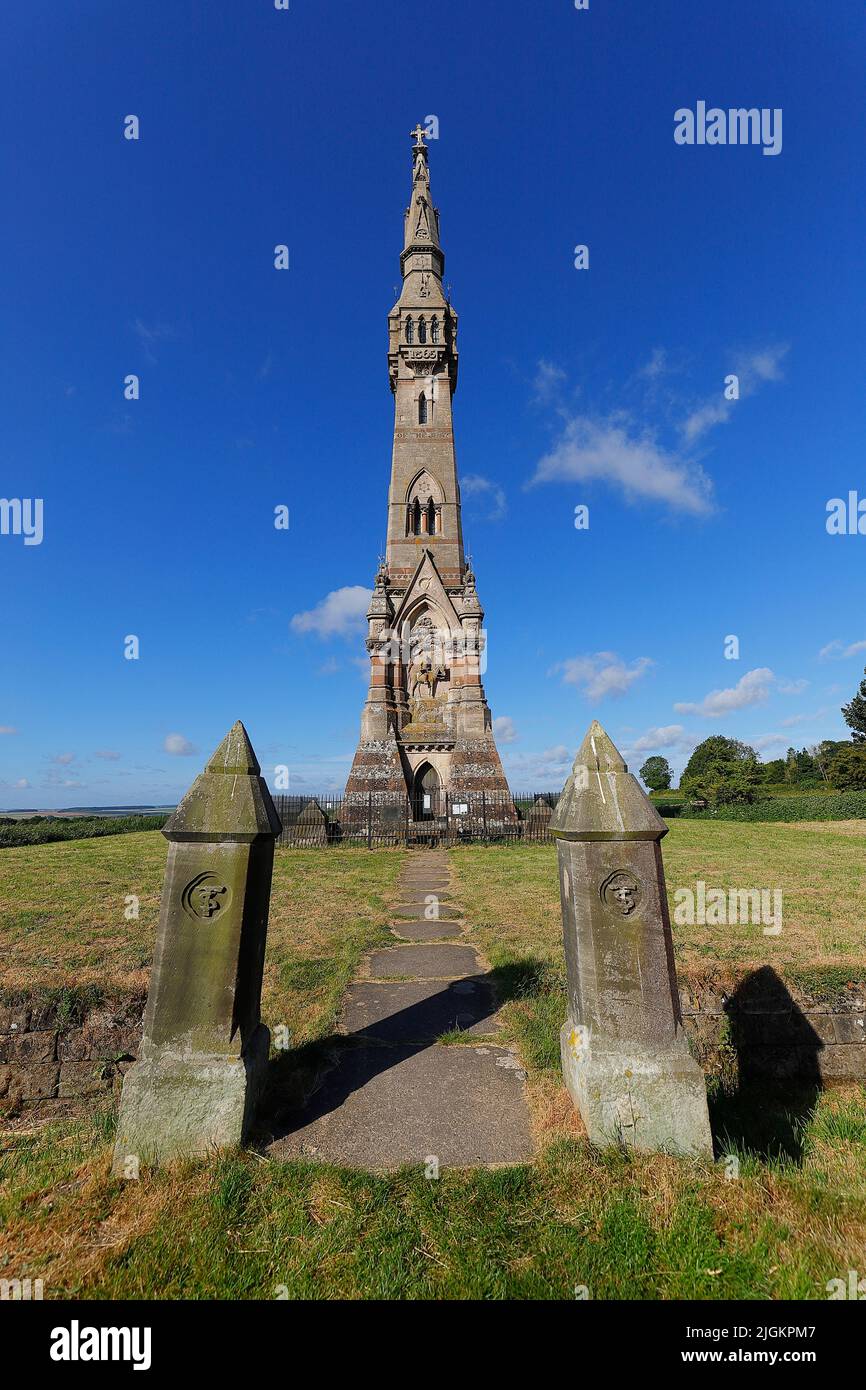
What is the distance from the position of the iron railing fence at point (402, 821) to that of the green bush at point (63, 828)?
5.88 meters

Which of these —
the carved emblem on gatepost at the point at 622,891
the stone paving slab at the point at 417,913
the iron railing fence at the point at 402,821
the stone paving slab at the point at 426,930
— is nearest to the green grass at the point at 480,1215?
the carved emblem on gatepost at the point at 622,891

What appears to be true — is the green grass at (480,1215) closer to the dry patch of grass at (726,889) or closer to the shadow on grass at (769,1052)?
the shadow on grass at (769,1052)

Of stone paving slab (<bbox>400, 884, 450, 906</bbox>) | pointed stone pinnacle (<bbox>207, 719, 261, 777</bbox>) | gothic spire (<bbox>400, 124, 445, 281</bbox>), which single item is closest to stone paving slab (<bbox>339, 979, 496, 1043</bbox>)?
pointed stone pinnacle (<bbox>207, 719, 261, 777</bbox>)

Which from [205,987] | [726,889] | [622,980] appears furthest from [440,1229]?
[726,889]

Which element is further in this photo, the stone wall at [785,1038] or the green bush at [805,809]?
the green bush at [805,809]

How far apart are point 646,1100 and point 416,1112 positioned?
5.47 ft

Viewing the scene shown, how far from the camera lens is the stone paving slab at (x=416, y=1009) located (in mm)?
5340

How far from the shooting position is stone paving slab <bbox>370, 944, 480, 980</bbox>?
6941 mm

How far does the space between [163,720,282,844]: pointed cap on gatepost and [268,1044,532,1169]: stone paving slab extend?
211 cm

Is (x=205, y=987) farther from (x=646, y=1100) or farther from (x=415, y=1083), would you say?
(x=646, y=1100)

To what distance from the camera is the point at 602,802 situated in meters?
4.00

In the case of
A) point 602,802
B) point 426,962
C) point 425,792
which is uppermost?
point 602,802
